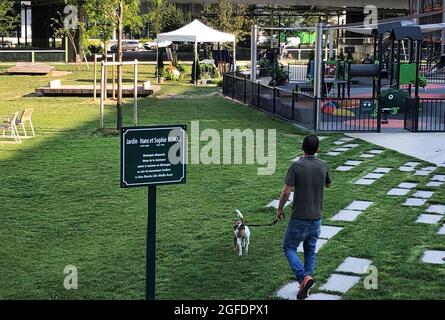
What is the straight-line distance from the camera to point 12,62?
54.8 meters

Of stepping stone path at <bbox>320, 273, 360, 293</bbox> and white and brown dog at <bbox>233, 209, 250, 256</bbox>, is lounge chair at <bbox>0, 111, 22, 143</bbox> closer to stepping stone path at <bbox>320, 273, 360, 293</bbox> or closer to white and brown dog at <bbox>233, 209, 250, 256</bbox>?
white and brown dog at <bbox>233, 209, 250, 256</bbox>

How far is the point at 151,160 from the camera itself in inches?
265

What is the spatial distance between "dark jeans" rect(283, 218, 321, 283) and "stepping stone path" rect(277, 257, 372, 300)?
218mm

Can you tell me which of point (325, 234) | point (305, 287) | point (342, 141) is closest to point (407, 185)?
point (325, 234)

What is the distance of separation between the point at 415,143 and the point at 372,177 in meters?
4.67

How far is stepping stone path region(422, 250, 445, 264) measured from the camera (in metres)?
8.93

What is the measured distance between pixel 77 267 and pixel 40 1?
193ft

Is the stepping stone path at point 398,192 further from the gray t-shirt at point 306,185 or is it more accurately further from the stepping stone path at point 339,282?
the gray t-shirt at point 306,185

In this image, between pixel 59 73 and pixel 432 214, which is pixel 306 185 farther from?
pixel 59 73

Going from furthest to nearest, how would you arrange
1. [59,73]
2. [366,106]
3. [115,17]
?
[59,73] → [115,17] → [366,106]

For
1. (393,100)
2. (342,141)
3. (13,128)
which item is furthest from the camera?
(393,100)

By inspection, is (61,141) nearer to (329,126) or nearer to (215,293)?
(329,126)

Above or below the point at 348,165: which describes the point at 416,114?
above
